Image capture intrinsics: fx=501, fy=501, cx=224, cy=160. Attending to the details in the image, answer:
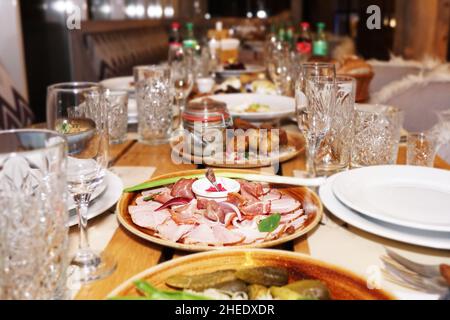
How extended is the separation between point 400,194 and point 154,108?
775 mm

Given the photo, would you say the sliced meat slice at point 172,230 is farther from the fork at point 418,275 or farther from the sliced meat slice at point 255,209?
the fork at point 418,275

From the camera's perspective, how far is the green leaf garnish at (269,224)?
0.78m

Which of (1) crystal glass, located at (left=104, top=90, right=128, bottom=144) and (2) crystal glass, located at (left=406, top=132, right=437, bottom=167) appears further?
(1) crystal glass, located at (left=104, top=90, right=128, bottom=144)

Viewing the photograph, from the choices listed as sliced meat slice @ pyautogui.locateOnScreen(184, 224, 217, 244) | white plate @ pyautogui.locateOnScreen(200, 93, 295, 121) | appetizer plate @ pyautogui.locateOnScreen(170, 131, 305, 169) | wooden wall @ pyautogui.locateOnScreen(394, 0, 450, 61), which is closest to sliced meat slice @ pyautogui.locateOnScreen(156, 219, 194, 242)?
sliced meat slice @ pyautogui.locateOnScreen(184, 224, 217, 244)

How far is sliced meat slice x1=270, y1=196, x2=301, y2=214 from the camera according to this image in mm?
867

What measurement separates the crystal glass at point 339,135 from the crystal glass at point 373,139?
0.06m

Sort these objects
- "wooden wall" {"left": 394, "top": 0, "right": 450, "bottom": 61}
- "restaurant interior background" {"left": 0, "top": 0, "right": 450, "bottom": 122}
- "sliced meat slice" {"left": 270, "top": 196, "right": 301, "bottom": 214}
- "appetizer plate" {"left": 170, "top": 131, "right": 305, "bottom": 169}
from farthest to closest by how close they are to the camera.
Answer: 1. "wooden wall" {"left": 394, "top": 0, "right": 450, "bottom": 61}
2. "restaurant interior background" {"left": 0, "top": 0, "right": 450, "bottom": 122}
3. "appetizer plate" {"left": 170, "top": 131, "right": 305, "bottom": 169}
4. "sliced meat slice" {"left": 270, "top": 196, "right": 301, "bottom": 214}

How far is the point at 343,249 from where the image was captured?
2.53 feet

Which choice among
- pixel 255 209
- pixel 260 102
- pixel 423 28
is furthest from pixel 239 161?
pixel 423 28

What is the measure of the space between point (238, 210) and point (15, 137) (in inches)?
14.3

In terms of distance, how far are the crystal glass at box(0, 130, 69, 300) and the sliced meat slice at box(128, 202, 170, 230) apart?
220mm

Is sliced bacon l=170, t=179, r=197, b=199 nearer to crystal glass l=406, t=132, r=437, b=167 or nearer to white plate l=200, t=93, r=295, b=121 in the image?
crystal glass l=406, t=132, r=437, b=167
